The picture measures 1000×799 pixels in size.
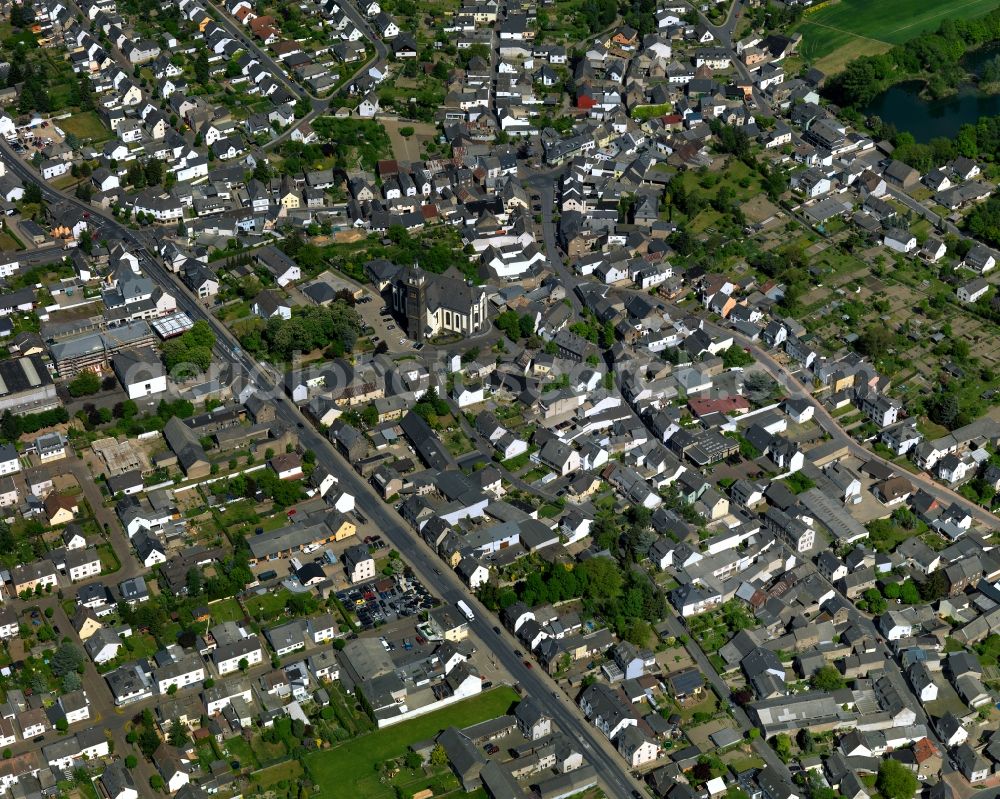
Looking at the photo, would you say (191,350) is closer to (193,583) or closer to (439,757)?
(193,583)

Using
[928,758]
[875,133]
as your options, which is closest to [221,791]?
[928,758]

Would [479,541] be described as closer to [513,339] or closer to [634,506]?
[634,506]

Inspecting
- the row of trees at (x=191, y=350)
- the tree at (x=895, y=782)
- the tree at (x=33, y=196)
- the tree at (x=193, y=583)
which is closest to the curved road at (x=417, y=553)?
the row of trees at (x=191, y=350)

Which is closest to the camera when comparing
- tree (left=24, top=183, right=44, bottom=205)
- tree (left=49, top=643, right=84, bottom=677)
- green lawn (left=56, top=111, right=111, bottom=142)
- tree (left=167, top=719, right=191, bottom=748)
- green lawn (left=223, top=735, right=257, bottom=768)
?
green lawn (left=223, top=735, right=257, bottom=768)

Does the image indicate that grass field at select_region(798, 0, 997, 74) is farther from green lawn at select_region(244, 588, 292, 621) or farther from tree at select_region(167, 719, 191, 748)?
tree at select_region(167, 719, 191, 748)

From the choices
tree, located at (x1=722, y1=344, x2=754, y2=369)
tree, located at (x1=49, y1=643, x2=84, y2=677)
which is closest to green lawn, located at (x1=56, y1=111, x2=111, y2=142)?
tree, located at (x1=722, y1=344, x2=754, y2=369)

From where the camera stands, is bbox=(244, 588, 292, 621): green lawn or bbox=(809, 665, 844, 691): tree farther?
bbox=(244, 588, 292, 621): green lawn
